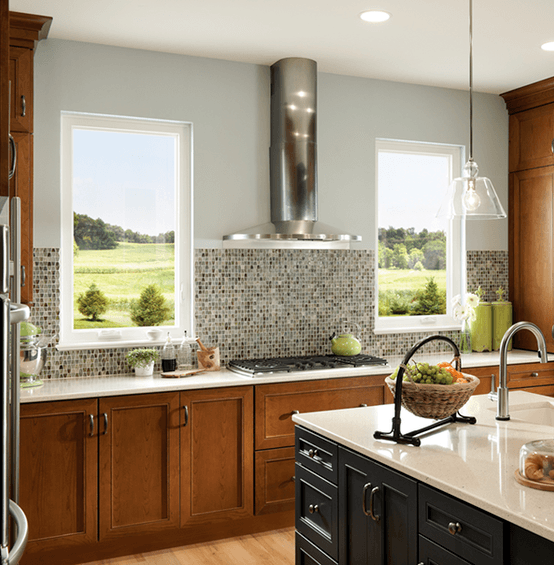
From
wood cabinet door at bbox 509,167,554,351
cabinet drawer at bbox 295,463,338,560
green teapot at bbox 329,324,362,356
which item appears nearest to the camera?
cabinet drawer at bbox 295,463,338,560

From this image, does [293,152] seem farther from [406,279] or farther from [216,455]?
[216,455]

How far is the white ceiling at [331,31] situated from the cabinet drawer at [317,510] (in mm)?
2195

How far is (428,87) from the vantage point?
4520mm

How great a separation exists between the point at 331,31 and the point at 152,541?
2.88 meters

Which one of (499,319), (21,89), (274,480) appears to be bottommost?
(274,480)

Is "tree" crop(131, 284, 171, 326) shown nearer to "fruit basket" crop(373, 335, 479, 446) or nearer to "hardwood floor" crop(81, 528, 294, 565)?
"hardwood floor" crop(81, 528, 294, 565)

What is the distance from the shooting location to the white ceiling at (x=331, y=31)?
3064 millimetres

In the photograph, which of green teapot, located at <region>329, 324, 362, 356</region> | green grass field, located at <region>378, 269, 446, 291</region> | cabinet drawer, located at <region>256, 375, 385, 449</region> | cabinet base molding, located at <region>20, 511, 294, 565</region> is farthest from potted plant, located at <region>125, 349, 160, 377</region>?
green grass field, located at <region>378, 269, 446, 291</region>

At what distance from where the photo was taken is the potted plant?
3523 millimetres

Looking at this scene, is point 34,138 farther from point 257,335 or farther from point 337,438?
point 337,438

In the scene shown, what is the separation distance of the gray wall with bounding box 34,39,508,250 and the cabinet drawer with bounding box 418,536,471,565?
8.04ft

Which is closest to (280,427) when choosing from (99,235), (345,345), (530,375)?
(345,345)

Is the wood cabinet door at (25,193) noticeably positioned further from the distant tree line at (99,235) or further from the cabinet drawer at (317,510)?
the cabinet drawer at (317,510)

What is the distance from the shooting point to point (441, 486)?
1.67 m
